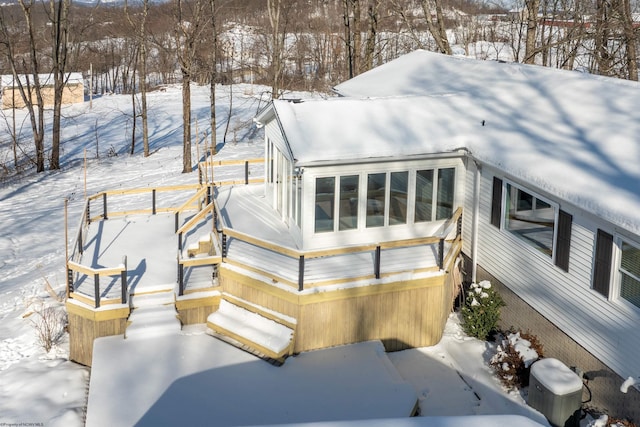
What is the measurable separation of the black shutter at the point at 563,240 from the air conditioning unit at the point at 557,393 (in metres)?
1.59

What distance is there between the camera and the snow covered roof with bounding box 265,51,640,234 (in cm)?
909

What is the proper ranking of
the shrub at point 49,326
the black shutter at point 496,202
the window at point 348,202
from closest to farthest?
the black shutter at point 496,202 < the shrub at point 49,326 < the window at point 348,202

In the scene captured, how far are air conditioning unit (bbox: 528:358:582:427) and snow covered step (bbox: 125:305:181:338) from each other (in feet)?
19.7

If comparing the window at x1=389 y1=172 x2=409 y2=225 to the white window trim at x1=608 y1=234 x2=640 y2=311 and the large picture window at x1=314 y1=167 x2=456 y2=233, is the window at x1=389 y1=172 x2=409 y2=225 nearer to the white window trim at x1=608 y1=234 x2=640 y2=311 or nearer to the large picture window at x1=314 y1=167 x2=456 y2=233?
the large picture window at x1=314 y1=167 x2=456 y2=233

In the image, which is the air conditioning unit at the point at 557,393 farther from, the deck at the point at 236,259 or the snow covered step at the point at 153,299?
the snow covered step at the point at 153,299

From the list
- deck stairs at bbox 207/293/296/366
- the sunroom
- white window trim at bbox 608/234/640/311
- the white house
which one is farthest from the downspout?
deck stairs at bbox 207/293/296/366

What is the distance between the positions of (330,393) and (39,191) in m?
19.3

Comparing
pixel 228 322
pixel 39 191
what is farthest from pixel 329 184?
pixel 39 191

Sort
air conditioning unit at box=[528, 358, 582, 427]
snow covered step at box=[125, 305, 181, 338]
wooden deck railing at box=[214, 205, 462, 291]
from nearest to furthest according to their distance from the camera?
1. air conditioning unit at box=[528, 358, 582, 427]
2. wooden deck railing at box=[214, 205, 462, 291]
3. snow covered step at box=[125, 305, 181, 338]

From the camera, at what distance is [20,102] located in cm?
5025

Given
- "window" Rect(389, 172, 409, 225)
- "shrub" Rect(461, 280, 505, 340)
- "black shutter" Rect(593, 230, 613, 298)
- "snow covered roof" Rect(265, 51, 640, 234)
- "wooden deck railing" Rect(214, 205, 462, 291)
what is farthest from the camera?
→ "window" Rect(389, 172, 409, 225)

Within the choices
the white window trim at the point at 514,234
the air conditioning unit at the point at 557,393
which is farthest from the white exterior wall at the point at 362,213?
the air conditioning unit at the point at 557,393

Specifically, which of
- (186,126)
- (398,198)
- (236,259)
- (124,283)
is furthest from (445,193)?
(186,126)

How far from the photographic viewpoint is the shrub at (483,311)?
1134 centimetres
